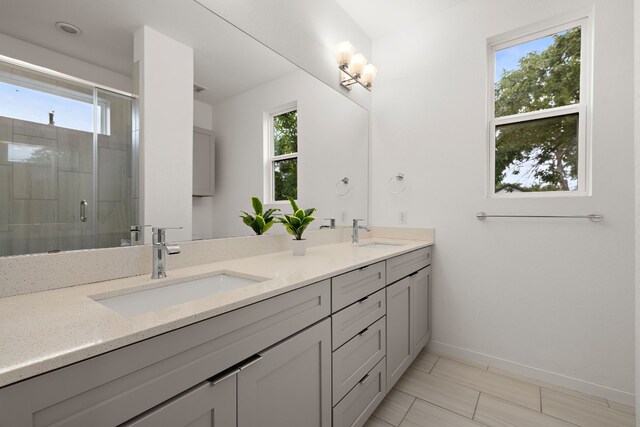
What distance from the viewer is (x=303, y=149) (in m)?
1.89

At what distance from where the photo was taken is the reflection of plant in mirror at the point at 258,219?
1.52m

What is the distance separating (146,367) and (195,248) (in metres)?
0.71

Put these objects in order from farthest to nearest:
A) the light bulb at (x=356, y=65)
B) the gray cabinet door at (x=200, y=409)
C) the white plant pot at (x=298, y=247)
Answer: the light bulb at (x=356, y=65), the white plant pot at (x=298, y=247), the gray cabinet door at (x=200, y=409)

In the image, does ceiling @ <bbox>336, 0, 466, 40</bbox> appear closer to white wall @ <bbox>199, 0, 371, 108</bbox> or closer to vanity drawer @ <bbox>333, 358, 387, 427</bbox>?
white wall @ <bbox>199, 0, 371, 108</bbox>

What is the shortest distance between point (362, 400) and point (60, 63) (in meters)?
1.72

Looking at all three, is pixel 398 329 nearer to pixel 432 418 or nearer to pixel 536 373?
pixel 432 418

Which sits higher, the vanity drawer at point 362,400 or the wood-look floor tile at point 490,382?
the vanity drawer at point 362,400

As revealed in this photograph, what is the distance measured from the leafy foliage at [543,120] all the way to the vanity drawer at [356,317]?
50.7 inches

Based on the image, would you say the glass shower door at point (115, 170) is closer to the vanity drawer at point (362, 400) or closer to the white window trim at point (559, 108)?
the vanity drawer at point (362, 400)

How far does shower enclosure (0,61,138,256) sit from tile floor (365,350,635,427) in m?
1.53

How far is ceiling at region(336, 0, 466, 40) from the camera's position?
2135 mm

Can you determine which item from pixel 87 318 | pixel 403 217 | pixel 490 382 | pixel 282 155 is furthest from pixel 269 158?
pixel 490 382

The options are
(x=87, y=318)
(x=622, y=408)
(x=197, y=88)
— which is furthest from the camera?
(x=622, y=408)

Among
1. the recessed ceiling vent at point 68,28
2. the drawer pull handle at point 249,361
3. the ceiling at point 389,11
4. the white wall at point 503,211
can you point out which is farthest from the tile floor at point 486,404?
the ceiling at point 389,11
